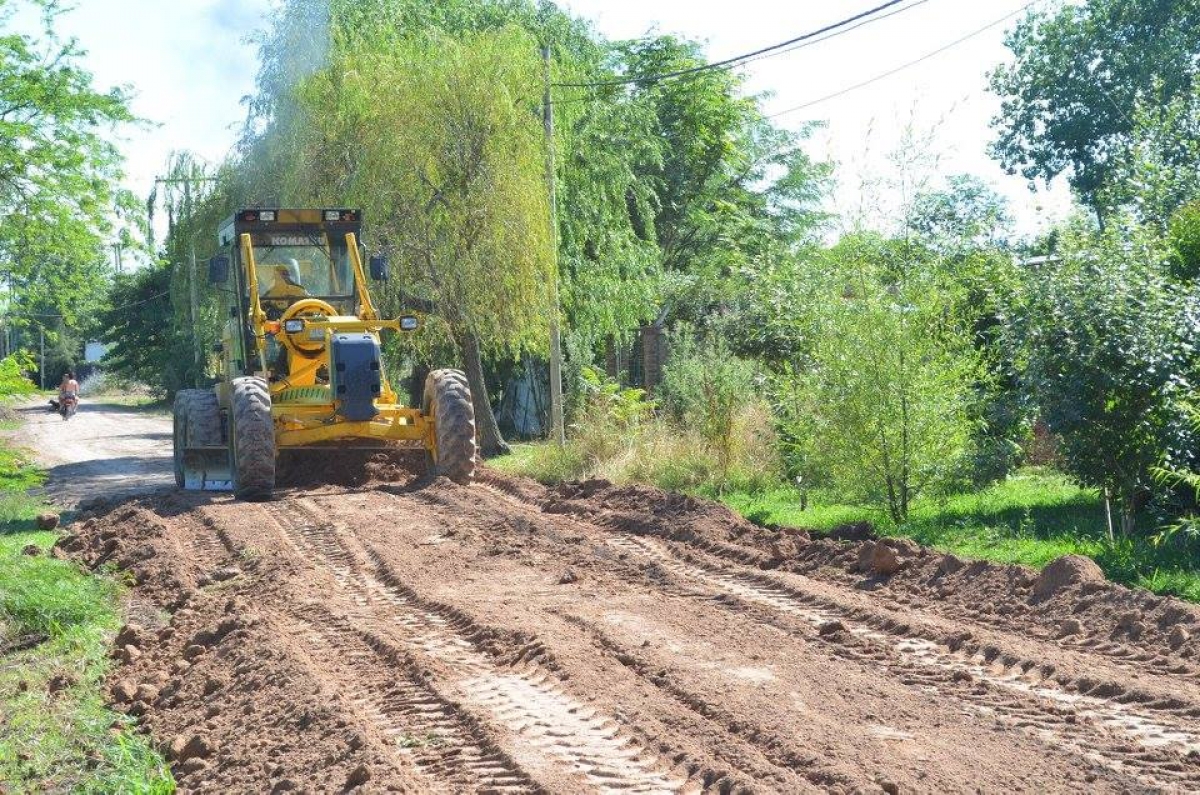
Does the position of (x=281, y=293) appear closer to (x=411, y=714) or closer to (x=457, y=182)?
(x=457, y=182)

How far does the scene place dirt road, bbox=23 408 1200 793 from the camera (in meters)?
6.04

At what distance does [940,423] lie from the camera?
12648 millimetres

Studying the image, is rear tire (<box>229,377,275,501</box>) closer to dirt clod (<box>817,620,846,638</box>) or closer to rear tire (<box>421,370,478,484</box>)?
rear tire (<box>421,370,478,484</box>)

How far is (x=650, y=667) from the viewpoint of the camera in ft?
25.1

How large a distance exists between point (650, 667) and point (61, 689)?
142 inches

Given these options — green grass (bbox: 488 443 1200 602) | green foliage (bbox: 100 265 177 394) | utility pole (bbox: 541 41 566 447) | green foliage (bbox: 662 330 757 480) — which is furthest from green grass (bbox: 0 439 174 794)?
green foliage (bbox: 100 265 177 394)

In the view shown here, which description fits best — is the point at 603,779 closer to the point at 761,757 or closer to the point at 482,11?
the point at 761,757

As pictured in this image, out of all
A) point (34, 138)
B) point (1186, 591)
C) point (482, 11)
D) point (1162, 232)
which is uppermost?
point (482, 11)

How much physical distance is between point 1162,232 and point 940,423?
9.19ft

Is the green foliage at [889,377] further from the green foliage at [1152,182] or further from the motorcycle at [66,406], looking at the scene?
the motorcycle at [66,406]

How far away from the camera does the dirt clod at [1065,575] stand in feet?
29.8

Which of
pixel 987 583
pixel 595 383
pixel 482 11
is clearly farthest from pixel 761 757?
pixel 482 11

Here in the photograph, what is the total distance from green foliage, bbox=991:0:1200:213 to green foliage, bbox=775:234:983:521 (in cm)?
2492

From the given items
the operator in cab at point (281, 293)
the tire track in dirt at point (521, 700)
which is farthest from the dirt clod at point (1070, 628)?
the operator in cab at point (281, 293)
